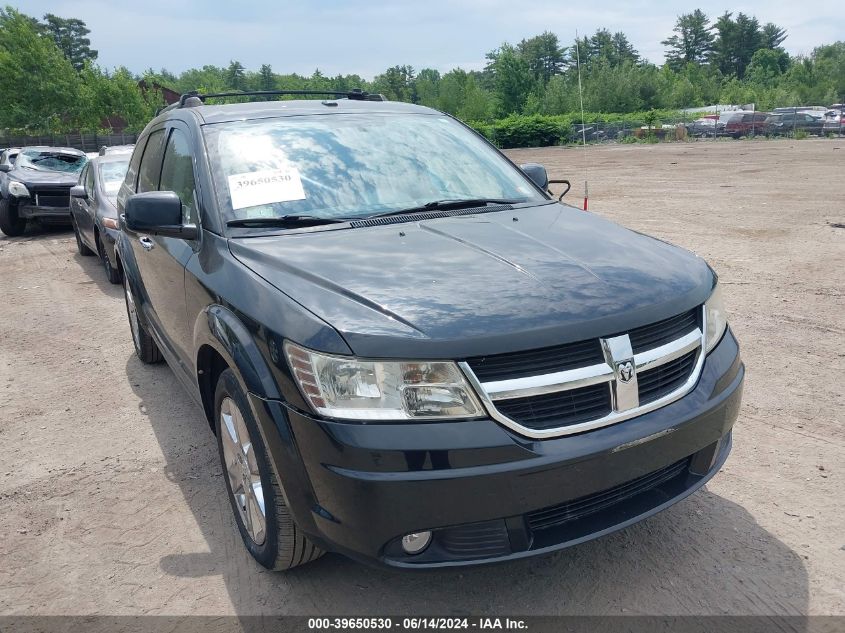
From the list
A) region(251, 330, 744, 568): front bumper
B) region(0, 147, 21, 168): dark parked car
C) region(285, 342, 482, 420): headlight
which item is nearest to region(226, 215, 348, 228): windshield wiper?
region(251, 330, 744, 568): front bumper

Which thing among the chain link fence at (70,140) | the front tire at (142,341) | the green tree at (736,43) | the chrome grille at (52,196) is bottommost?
the front tire at (142,341)

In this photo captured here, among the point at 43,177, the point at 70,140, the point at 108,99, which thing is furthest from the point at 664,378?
the point at 108,99

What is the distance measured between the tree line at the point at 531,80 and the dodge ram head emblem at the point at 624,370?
406 cm

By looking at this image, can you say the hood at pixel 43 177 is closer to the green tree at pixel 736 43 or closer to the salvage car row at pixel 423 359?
the salvage car row at pixel 423 359

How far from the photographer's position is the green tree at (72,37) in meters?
100

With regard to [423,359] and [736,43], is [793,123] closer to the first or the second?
[423,359]

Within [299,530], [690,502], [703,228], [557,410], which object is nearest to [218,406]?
[299,530]

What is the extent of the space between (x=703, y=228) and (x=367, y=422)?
9.84 metres

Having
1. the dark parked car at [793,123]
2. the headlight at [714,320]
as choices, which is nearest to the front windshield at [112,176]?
the headlight at [714,320]

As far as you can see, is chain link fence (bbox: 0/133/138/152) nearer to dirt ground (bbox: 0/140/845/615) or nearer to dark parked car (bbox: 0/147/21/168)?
dark parked car (bbox: 0/147/21/168)

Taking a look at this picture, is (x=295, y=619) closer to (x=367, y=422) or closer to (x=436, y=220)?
(x=367, y=422)

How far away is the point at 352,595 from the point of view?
2.75 m

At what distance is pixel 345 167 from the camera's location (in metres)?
3.50

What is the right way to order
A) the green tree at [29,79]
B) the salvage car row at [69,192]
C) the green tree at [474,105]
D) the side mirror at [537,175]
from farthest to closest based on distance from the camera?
the green tree at [474,105] < the green tree at [29,79] < the salvage car row at [69,192] < the side mirror at [537,175]
